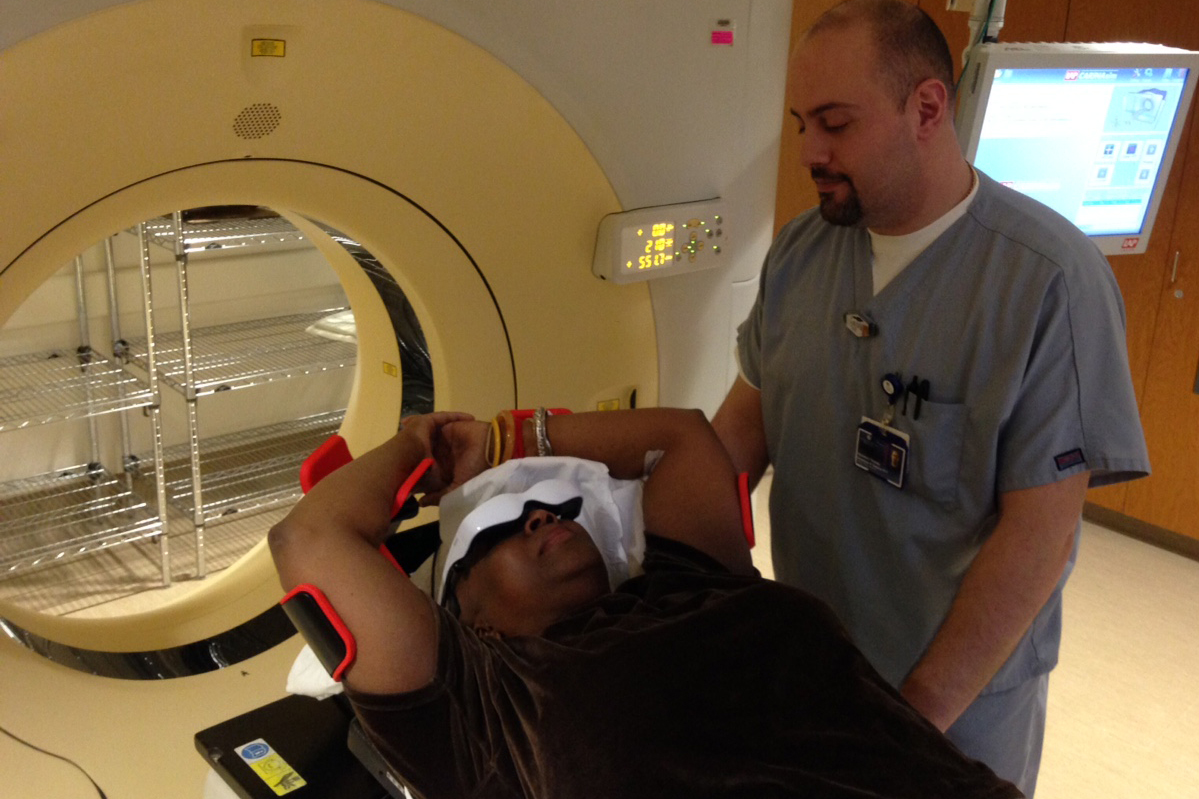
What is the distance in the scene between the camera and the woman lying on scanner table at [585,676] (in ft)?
3.16

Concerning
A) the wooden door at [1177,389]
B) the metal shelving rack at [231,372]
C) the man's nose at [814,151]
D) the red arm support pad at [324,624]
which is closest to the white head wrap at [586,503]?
the red arm support pad at [324,624]

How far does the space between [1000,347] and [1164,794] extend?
1552 millimetres

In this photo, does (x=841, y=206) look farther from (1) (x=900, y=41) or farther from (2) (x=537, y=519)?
(2) (x=537, y=519)

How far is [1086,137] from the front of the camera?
2.13 m

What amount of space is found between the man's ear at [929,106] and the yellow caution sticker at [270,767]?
1055 mm

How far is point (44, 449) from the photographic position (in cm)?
324

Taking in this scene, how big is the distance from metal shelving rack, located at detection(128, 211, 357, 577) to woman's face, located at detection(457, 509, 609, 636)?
6.20ft

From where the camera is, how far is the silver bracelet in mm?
1261

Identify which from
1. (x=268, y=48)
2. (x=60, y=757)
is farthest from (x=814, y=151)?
(x=60, y=757)

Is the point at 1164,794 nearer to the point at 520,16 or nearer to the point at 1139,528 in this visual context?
the point at 1139,528

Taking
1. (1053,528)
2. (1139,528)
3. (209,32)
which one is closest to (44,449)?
(209,32)

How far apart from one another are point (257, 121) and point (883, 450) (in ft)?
2.80

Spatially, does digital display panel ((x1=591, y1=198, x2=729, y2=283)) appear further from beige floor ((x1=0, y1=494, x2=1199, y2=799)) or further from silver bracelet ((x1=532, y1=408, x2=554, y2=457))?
beige floor ((x1=0, y1=494, x2=1199, y2=799))

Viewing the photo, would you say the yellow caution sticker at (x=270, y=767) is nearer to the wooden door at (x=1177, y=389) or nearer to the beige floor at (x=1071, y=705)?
the beige floor at (x=1071, y=705)
